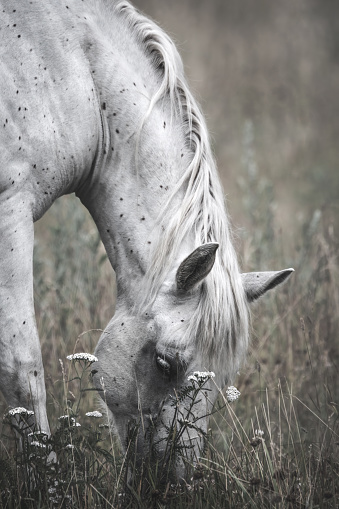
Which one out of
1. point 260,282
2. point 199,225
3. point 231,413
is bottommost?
point 231,413

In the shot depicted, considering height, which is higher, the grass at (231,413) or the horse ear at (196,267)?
the horse ear at (196,267)

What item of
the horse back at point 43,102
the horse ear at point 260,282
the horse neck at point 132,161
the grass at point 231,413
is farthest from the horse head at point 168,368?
the horse back at point 43,102

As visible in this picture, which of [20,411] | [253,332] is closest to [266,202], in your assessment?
[253,332]

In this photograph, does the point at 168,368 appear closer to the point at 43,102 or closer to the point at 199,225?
the point at 199,225

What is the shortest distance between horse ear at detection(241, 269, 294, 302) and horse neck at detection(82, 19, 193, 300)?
0.49m

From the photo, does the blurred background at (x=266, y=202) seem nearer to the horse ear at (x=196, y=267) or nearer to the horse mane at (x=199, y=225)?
the horse mane at (x=199, y=225)

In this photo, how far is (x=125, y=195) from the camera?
294 centimetres

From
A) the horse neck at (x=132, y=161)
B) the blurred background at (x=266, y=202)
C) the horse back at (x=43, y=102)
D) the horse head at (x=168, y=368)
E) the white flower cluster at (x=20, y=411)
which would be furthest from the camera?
the blurred background at (x=266, y=202)

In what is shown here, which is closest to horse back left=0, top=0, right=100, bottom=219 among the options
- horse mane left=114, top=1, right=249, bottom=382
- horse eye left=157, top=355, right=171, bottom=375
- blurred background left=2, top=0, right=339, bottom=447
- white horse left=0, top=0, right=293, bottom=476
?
white horse left=0, top=0, right=293, bottom=476

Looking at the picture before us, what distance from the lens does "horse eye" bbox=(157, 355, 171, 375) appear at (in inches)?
103

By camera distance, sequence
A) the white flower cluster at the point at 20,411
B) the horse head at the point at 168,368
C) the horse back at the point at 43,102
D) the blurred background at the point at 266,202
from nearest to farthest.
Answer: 1. the white flower cluster at the point at 20,411
2. the horse head at the point at 168,368
3. the horse back at the point at 43,102
4. the blurred background at the point at 266,202

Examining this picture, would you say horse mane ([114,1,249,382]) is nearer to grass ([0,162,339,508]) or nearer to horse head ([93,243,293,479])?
horse head ([93,243,293,479])

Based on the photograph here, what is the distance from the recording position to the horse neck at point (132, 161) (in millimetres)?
2881

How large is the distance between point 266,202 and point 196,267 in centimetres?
311
